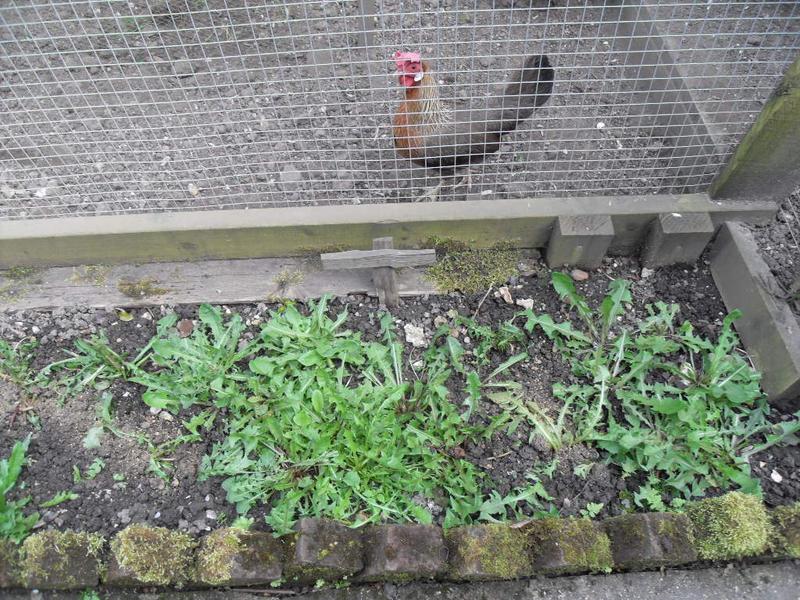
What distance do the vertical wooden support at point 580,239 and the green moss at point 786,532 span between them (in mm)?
1209

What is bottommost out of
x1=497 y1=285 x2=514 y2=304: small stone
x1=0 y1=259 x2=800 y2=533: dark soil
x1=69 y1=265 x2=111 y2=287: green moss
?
x1=0 y1=259 x2=800 y2=533: dark soil

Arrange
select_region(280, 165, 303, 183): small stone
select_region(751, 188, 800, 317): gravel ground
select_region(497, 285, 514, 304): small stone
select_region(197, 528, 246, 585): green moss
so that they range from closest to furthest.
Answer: select_region(197, 528, 246, 585): green moss < select_region(751, 188, 800, 317): gravel ground < select_region(497, 285, 514, 304): small stone < select_region(280, 165, 303, 183): small stone

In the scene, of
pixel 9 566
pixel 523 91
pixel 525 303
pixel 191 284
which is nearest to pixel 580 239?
pixel 525 303

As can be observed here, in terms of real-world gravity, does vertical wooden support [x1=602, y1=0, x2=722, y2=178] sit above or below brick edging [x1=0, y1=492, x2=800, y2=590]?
above

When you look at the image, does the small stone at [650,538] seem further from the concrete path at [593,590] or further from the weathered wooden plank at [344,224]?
the weathered wooden plank at [344,224]

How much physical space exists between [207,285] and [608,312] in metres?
1.80

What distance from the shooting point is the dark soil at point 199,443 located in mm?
2104

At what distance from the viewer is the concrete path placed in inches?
75.6

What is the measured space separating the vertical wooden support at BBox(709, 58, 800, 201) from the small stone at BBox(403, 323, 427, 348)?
1449 mm

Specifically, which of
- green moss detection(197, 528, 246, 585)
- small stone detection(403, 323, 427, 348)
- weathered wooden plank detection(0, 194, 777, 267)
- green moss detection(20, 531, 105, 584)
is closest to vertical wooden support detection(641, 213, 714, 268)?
weathered wooden plank detection(0, 194, 777, 267)

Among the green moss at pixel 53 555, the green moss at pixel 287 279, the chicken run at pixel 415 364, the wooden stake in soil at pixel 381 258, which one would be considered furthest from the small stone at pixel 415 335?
the green moss at pixel 53 555

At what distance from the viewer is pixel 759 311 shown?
2.35 metres

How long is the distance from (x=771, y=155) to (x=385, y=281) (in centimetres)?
167

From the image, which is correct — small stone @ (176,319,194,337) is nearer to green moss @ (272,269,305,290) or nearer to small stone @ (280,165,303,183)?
green moss @ (272,269,305,290)
